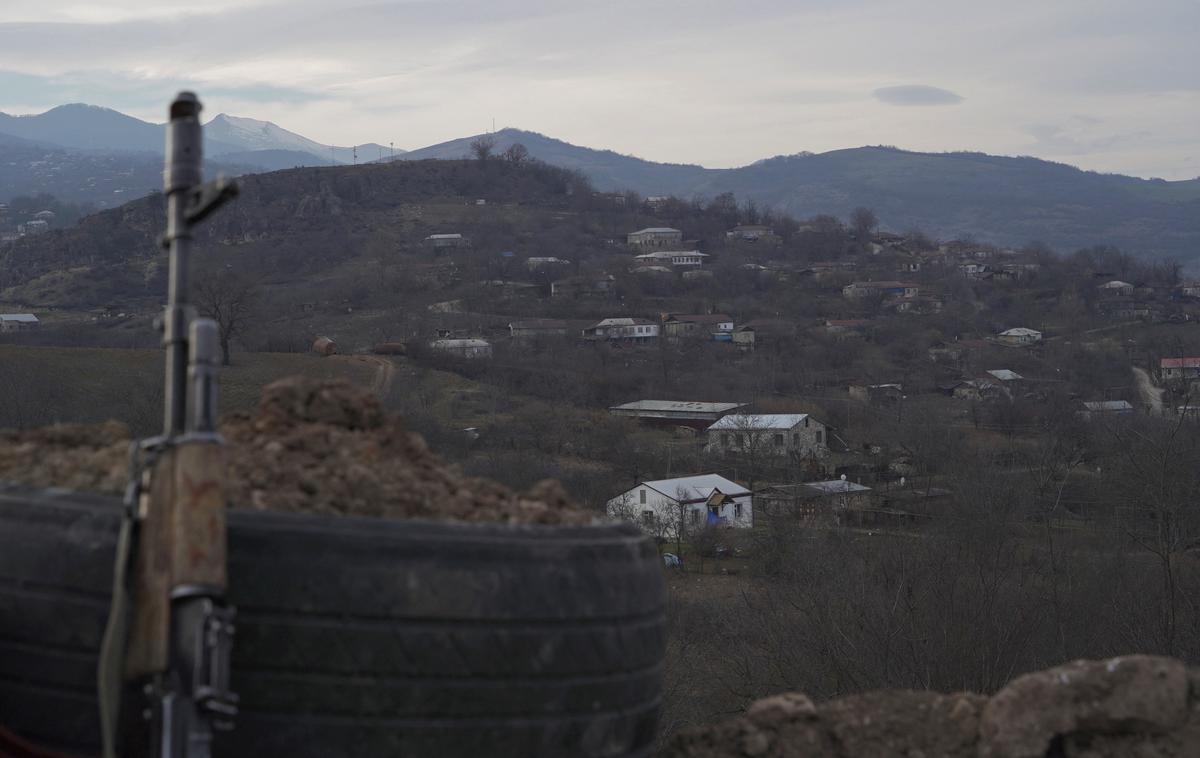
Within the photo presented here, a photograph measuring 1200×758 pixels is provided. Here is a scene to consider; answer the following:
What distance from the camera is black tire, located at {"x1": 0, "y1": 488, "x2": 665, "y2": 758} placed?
2441mm

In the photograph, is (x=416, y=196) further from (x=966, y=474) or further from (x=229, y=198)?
(x=229, y=198)

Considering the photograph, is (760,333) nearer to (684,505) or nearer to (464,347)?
(464,347)

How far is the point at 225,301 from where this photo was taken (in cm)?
3988

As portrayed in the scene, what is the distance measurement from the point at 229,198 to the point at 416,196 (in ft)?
347

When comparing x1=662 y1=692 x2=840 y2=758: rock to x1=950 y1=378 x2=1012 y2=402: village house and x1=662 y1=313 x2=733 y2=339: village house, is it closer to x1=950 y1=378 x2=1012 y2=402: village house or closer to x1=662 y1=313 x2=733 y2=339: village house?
x1=950 y1=378 x2=1012 y2=402: village house

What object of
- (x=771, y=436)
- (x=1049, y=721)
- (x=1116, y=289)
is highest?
(x=1049, y=721)

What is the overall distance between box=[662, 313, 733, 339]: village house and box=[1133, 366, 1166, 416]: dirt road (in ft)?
73.4

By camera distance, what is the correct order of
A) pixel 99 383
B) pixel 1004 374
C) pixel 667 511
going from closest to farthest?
pixel 99 383, pixel 667 511, pixel 1004 374

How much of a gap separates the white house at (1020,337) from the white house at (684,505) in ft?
131

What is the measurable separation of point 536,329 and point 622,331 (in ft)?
16.8

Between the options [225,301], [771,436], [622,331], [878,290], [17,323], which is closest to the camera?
[225,301]

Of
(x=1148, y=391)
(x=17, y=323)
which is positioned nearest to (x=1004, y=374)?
(x=1148, y=391)

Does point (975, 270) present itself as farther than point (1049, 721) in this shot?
Yes

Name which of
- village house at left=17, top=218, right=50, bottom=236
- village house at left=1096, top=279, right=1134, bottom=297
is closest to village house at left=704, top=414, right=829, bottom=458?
village house at left=1096, top=279, right=1134, bottom=297
